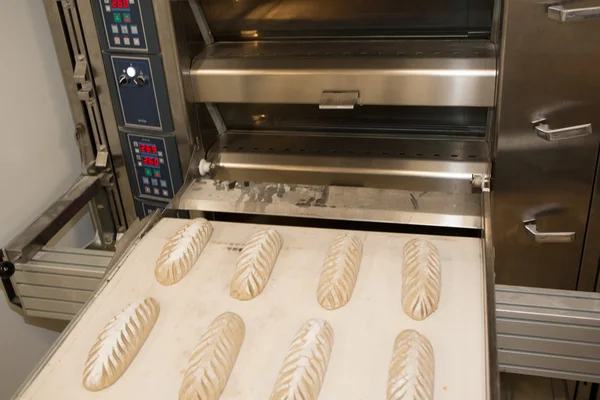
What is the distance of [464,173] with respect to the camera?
1.67 meters

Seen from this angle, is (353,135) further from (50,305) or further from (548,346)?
(50,305)

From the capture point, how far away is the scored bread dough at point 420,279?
1282 mm

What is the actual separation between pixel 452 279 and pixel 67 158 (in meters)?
1.36

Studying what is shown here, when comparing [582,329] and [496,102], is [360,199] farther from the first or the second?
[582,329]

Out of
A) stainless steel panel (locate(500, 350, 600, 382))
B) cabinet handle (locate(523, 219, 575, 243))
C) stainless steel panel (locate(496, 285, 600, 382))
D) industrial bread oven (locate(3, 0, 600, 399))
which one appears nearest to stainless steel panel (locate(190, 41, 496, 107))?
industrial bread oven (locate(3, 0, 600, 399))

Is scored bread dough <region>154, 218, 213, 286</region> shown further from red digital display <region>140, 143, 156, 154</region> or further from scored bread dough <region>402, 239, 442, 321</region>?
scored bread dough <region>402, 239, 442, 321</region>

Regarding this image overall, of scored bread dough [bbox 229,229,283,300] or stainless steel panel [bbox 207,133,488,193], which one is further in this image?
stainless steel panel [bbox 207,133,488,193]

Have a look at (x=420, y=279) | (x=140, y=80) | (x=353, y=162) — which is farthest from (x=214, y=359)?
(x=140, y=80)

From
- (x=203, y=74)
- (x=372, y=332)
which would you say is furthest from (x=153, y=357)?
(x=203, y=74)

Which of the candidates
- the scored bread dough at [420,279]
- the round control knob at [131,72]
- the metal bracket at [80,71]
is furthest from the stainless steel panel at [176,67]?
the scored bread dough at [420,279]

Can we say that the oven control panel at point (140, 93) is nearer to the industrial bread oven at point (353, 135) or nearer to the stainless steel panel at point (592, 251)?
the industrial bread oven at point (353, 135)

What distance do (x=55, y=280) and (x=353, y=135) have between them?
3.25 feet

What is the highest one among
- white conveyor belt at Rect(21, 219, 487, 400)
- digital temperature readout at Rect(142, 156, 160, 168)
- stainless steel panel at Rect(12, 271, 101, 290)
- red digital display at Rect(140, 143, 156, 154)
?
red digital display at Rect(140, 143, 156, 154)

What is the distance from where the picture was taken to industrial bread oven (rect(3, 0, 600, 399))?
4.71ft
